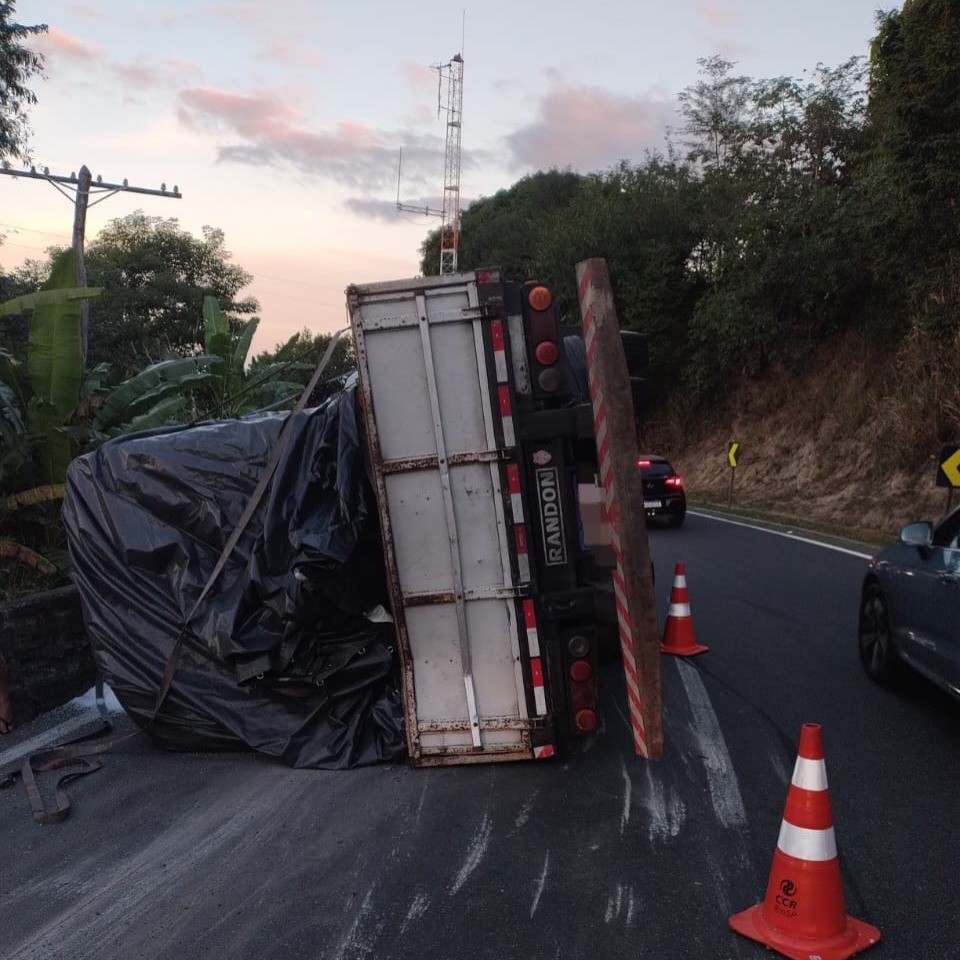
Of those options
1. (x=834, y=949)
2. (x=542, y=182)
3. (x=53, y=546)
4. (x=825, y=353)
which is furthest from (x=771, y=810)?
(x=542, y=182)

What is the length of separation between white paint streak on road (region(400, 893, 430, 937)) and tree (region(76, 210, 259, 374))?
38.5m

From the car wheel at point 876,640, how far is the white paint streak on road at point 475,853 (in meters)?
3.48

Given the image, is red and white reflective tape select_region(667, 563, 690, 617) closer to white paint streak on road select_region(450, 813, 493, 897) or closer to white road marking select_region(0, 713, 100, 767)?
white paint streak on road select_region(450, 813, 493, 897)

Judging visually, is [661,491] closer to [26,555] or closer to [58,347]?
[58,347]

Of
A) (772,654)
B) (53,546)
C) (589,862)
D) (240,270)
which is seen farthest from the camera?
(240,270)

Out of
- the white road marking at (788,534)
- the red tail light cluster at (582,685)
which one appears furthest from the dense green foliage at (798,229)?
the red tail light cluster at (582,685)

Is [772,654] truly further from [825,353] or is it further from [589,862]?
[825,353]

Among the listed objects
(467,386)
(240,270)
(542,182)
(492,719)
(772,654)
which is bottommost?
(772,654)

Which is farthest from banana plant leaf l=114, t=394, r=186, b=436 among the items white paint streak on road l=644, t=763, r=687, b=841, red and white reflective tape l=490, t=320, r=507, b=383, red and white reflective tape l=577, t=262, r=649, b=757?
white paint streak on road l=644, t=763, r=687, b=841

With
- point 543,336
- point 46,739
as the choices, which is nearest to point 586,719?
point 543,336

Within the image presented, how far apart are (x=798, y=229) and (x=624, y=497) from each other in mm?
23680

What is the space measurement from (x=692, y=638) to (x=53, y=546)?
563 cm

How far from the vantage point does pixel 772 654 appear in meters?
7.99

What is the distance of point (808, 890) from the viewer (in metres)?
3.54
